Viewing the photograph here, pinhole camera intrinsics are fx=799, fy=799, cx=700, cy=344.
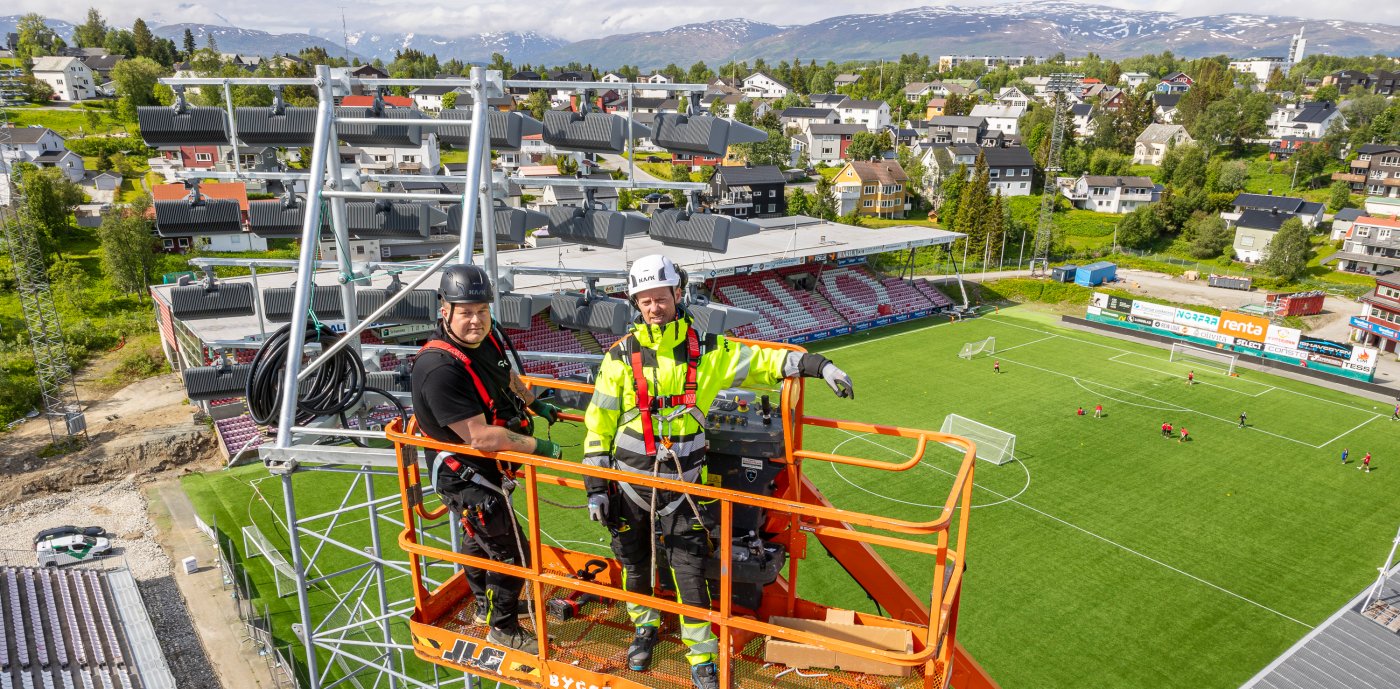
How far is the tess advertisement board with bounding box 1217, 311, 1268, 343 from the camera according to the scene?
35.5 metres

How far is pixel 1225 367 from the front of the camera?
35.8 m

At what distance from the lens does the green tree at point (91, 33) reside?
106 m

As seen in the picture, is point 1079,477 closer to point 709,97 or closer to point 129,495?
point 129,495

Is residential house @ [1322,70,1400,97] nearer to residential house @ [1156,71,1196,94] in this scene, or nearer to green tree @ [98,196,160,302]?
residential house @ [1156,71,1196,94]

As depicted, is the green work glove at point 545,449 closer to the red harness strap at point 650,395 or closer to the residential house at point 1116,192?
the red harness strap at point 650,395

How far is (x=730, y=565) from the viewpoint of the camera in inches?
221

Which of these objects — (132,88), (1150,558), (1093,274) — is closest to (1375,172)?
(1093,274)

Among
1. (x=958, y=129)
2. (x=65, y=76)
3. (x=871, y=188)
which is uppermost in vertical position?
(x=65, y=76)

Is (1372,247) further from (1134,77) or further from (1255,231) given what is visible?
(1134,77)

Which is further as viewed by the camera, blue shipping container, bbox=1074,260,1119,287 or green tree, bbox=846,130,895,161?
green tree, bbox=846,130,895,161

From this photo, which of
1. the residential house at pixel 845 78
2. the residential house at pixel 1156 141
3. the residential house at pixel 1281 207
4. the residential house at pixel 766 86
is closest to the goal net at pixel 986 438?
the residential house at pixel 1281 207

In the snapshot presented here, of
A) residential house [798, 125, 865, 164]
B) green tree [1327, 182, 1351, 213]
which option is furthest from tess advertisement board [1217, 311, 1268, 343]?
residential house [798, 125, 865, 164]

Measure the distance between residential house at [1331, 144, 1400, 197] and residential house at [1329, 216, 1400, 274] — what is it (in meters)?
16.7

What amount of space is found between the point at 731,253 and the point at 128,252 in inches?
1151
